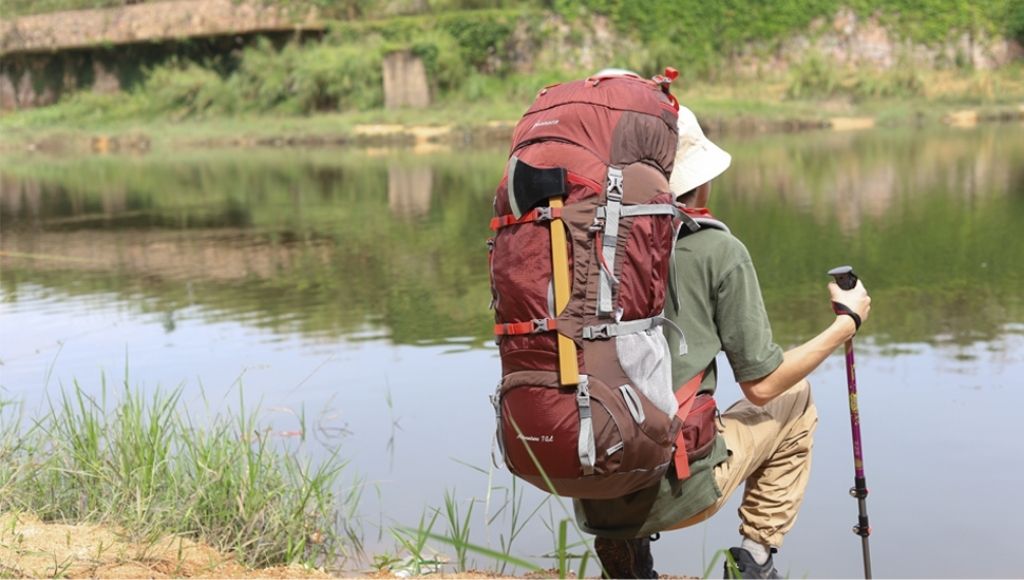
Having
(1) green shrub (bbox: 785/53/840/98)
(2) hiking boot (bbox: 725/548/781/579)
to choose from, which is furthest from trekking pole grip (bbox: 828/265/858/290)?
(1) green shrub (bbox: 785/53/840/98)

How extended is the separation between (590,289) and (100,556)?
1.63 m

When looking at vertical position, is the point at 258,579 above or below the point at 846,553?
above

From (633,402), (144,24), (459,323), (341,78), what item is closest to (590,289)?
(633,402)

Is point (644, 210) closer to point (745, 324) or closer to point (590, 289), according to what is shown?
point (590, 289)

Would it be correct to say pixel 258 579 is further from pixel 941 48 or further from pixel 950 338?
pixel 941 48

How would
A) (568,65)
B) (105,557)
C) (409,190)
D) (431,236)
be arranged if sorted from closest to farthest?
(105,557) < (431,236) < (409,190) < (568,65)

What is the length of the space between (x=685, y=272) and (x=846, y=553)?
1550 millimetres

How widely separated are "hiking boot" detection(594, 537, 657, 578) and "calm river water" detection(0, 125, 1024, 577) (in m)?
0.47

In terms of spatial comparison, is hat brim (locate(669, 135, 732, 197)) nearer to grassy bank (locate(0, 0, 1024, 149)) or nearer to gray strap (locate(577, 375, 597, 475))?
gray strap (locate(577, 375, 597, 475))

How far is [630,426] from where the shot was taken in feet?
10.3

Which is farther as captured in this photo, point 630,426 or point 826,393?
point 826,393

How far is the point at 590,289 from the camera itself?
3119 mm

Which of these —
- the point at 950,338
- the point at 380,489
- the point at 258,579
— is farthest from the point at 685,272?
the point at 950,338

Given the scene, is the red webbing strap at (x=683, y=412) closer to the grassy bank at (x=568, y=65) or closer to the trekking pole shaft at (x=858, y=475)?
the trekking pole shaft at (x=858, y=475)
